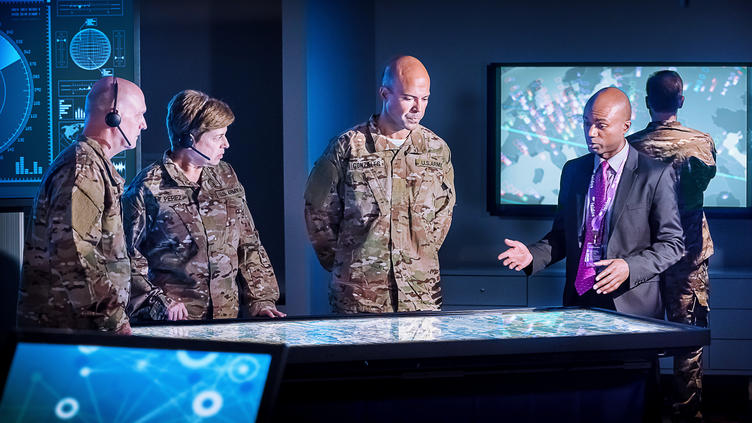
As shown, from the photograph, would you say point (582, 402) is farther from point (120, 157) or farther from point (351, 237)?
point (120, 157)

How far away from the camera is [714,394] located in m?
4.37

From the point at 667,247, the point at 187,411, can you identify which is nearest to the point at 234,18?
the point at 667,247

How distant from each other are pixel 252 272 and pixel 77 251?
92 cm

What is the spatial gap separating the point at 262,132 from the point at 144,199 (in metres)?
1.66

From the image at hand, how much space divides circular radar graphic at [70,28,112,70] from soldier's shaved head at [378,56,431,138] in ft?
5.09

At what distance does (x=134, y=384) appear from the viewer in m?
1.06

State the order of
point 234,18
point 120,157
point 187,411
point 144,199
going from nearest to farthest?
point 187,411 → point 144,199 → point 120,157 → point 234,18

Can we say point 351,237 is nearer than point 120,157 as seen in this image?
Yes

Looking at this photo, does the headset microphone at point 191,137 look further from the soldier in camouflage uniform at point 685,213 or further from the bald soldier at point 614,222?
the soldier in camouflage uniform at point 685,213

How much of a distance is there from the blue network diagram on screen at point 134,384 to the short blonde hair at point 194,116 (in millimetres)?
1554

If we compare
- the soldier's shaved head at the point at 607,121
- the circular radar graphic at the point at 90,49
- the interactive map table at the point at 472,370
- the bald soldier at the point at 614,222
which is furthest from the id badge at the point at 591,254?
the circular radar graphic at the point at 90,49

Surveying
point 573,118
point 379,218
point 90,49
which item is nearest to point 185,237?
point 379,218

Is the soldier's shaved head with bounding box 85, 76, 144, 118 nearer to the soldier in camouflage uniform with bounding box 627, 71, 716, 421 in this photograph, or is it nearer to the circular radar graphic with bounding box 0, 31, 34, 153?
the circular radar graphic with bounding box 0, 31, 34, 153

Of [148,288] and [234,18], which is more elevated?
[234,18]
